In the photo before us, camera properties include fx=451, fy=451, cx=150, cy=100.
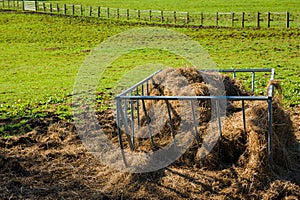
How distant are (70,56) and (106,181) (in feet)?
54.8

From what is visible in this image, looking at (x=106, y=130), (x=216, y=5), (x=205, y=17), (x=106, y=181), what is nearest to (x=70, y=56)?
(x=106, y=130)

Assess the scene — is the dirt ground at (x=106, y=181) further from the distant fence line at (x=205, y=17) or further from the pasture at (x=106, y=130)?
the distant fence line at (x=205, y=17)

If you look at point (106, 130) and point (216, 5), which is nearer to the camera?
point (106, 130)

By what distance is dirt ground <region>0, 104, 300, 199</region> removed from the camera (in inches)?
223

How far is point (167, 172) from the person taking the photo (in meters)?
6.18

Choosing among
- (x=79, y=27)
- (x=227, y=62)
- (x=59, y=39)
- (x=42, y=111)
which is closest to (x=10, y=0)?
(x=79, y=27)

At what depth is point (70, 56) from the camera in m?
22.3

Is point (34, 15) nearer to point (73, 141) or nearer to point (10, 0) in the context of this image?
point (10, 0)

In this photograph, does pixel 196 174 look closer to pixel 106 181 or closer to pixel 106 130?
pixel 106 181

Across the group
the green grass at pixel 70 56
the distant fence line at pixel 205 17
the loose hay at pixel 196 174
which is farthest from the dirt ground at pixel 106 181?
the distant fence line at pixel 205 17

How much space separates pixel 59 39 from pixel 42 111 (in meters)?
18.9

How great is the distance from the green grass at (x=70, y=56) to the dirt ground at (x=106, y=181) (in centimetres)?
245

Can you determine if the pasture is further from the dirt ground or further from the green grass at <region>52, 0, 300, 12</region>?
the green grass at <region>52, 0, 300, 12</region>

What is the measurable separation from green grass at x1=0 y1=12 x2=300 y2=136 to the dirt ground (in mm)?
2455
